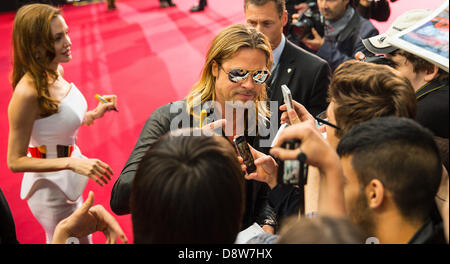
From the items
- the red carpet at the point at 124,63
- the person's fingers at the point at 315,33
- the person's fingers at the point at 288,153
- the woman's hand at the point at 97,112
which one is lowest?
the red carpet at the point at 124,63

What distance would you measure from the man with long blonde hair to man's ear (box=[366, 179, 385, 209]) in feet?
2.55

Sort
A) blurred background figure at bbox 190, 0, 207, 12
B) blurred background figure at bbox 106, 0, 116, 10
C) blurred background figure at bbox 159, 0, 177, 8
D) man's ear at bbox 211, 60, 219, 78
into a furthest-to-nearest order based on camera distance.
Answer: blurred background figure at bbox 159, 0, 177, 8 → blurred background figure at bbox 106, 0, 116, 10 → blurred background figure at bbox 190, 0, 207, 12 → man's ear at bbox 211, 60, 219, 78

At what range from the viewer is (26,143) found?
7.93 ft

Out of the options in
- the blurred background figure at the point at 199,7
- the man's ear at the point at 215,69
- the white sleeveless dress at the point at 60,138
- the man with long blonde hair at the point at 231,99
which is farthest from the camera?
the blurred background figure at the point at 199,7

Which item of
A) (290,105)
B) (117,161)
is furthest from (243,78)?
(117,161)

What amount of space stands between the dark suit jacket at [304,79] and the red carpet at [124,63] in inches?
68.9

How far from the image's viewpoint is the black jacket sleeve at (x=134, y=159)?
1991mm

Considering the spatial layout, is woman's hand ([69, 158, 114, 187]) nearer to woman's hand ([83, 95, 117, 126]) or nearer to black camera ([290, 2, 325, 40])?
woman's hand ([83, 95, 117, 126])

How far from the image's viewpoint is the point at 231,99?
2371mm

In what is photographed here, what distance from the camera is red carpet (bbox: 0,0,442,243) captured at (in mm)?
4358

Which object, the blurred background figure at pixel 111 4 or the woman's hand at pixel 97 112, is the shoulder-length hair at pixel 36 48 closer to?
the woman's hand at pixel 97 112

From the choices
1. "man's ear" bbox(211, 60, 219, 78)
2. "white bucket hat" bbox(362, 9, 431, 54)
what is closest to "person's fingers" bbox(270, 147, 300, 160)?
"man's ear" bbox(211, 60, 219, 78)

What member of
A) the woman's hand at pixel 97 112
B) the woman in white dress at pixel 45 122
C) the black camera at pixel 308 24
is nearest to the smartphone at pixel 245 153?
the woman in white dress at pixel 45 122
